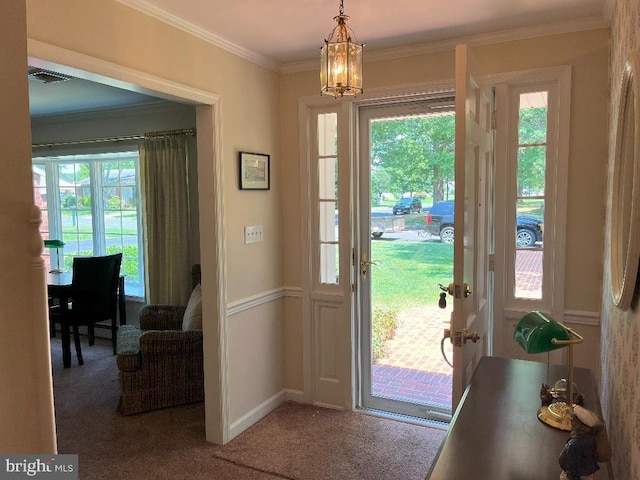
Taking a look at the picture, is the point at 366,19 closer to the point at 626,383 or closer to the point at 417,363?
the point at 626,383

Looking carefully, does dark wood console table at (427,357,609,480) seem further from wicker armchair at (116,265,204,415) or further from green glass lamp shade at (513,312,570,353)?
wicker armchair at (116,265,204,415)

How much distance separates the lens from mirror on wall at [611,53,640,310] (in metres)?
1.16

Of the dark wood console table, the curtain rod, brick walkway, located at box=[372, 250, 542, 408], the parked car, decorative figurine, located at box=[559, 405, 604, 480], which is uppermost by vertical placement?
the curtain rod

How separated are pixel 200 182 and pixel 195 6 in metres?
0.94

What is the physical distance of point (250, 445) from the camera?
119 inches

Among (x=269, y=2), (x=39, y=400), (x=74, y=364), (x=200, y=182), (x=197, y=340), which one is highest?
(x=269, y=2)

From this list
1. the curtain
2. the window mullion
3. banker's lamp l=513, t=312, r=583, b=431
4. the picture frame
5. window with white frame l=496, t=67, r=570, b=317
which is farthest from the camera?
the window mullion

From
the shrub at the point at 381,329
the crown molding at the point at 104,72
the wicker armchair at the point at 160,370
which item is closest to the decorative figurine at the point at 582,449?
the crown molding at the point at 104,72

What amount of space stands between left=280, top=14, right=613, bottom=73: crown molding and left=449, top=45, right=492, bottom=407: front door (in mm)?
453

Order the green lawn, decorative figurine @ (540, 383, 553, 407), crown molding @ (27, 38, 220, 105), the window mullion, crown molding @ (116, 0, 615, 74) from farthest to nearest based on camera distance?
the window mullion
the green lawn
crown molding @ (116, 0, 615, 74)
crown molding @ (27, 38, 220, 105)
decorative figurine @ (540, 383, 553, 407)

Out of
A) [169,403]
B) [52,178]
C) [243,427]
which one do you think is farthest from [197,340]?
[52,178]

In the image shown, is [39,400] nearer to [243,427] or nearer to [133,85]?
[133,85]

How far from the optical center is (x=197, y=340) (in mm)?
3561
